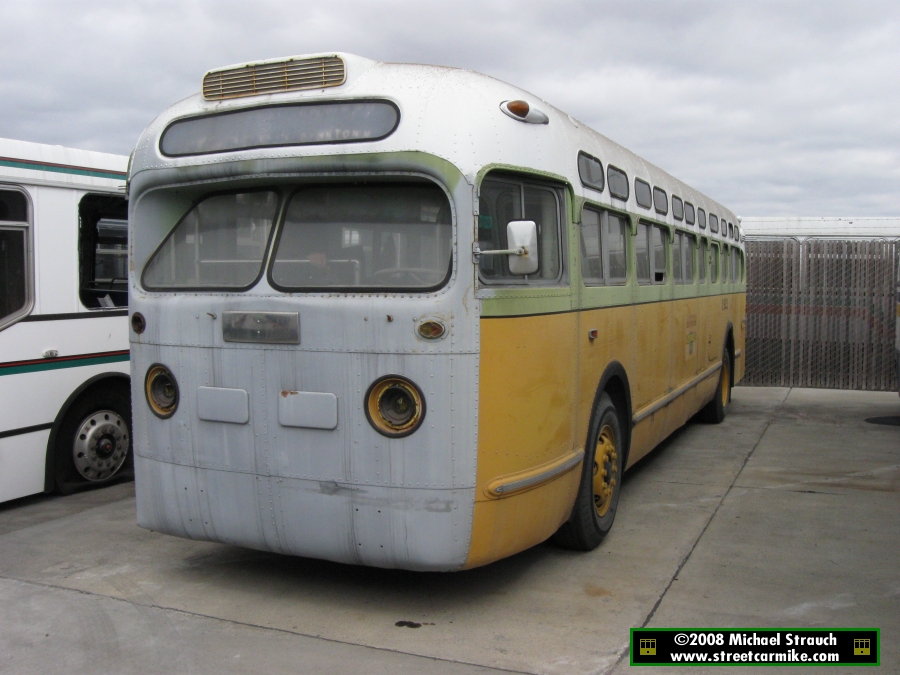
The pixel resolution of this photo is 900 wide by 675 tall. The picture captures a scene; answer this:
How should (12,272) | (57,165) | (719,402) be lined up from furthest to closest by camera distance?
1. (719,402)
2. (57,165)
3. (12,272)

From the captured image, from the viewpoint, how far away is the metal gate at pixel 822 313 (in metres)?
14.5

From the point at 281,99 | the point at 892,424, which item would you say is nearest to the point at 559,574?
the point at 281,99

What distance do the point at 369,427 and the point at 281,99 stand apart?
1713 millimetres

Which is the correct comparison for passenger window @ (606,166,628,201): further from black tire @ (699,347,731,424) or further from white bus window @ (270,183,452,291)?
black tire @ (699,347,731,424)

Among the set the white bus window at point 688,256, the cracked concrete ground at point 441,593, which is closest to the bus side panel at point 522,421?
the cracked concrete ground at point 441,593

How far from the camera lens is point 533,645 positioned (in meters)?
4.18

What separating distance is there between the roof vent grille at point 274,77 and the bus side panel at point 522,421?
1.48 metres

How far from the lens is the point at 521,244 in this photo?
4.17 metres

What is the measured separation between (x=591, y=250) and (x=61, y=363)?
13.9 feet

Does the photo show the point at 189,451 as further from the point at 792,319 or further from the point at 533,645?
the point at 792,319

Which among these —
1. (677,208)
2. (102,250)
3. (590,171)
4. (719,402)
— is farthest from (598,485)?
(719,402)

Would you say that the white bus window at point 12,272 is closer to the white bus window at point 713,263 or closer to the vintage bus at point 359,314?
the vintage bus at point 359,314

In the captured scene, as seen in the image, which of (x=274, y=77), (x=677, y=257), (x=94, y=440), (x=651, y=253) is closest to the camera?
(x=274, y=77)

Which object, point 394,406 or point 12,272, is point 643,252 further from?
point 12,272
